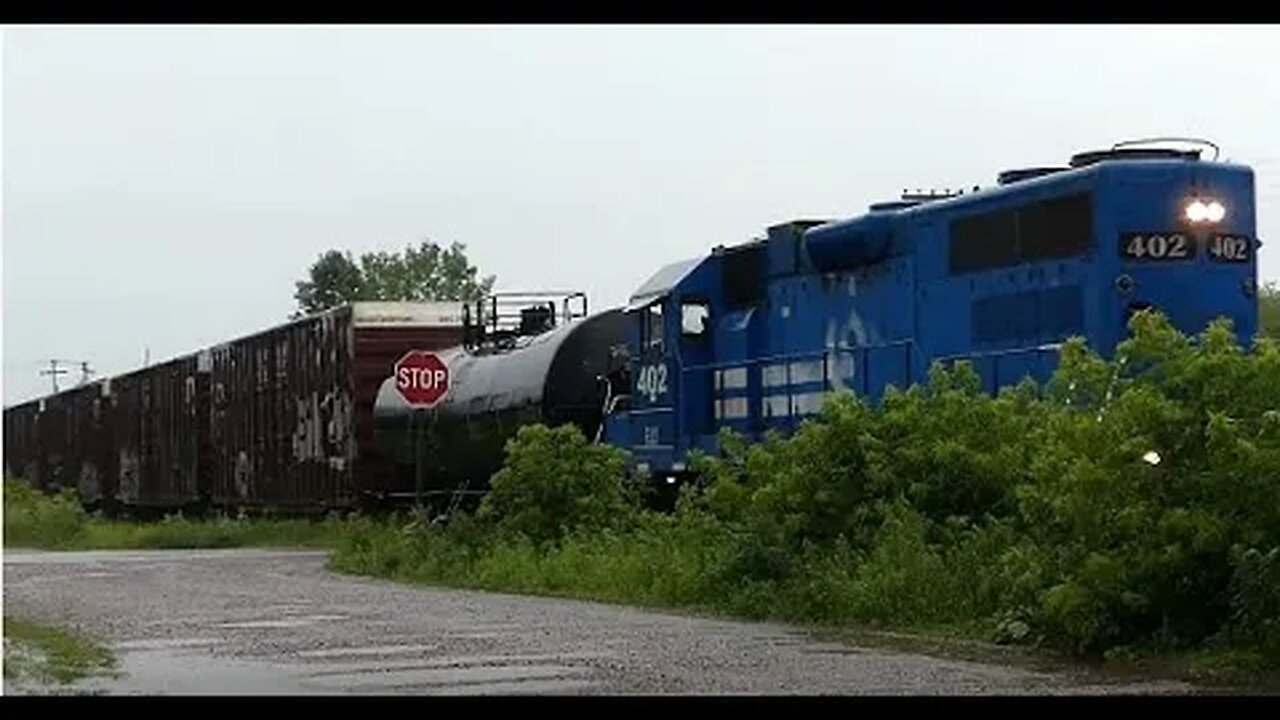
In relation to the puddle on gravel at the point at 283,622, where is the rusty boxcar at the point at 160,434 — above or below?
above

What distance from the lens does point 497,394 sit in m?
28.5

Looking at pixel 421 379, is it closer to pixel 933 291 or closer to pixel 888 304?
pixel 888 304

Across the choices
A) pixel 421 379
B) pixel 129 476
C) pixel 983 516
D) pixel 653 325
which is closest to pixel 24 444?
pixel 129 476

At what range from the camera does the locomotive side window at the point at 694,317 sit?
24.3m

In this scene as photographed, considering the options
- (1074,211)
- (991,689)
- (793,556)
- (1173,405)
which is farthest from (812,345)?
(991,689)

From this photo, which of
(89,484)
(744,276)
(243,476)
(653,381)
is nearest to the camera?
(744,276)

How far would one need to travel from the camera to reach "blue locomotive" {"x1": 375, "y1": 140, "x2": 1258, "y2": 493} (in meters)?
18.5

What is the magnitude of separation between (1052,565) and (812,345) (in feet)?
31.6

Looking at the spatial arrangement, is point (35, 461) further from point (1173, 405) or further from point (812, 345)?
point (1173, 405)

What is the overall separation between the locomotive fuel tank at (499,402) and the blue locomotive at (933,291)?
1.26m

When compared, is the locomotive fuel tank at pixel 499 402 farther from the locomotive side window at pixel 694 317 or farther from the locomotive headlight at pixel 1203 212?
the locomotive headlight at pixel 1203 212

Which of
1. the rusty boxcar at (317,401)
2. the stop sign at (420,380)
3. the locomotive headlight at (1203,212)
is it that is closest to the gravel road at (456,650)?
the stop sign at (420,380)

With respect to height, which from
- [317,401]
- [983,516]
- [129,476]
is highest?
[317,401]

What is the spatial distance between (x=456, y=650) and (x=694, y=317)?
11893 mm
